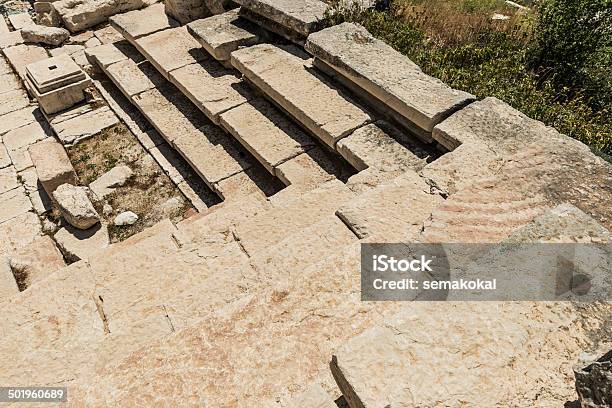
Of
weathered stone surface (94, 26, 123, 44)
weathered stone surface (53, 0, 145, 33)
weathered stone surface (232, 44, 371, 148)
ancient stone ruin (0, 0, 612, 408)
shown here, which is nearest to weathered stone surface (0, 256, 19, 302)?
ancient stone ruin (0, 0, 612, 408)

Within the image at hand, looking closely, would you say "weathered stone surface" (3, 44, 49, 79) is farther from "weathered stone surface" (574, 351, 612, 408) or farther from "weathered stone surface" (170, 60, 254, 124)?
"weathered stone surface" (574, 351, 612, 408)

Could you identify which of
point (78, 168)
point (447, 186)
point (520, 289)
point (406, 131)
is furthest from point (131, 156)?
point (520, 289)

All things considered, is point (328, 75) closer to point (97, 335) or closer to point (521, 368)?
point (97, 335)

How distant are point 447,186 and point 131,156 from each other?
4394mm

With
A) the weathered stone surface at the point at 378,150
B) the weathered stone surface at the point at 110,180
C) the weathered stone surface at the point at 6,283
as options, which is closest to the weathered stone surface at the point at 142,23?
the weathered stone surface at the point at 110,180

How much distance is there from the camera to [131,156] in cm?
620

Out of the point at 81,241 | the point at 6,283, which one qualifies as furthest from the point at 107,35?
the point at 6,283

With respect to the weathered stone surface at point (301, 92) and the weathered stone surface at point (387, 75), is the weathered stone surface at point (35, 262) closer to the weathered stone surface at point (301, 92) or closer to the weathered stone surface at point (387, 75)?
the weathered stone surface at point (301, 92)

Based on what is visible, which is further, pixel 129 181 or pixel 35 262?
pixel 129 181

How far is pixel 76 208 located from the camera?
17.3 ft

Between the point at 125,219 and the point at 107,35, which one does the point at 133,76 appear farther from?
the point at 125,219

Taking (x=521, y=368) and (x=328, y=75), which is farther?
(x=328, y=75)

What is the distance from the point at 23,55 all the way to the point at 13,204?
4.23 metres

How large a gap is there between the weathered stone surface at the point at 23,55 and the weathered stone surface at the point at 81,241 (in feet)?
15.0
